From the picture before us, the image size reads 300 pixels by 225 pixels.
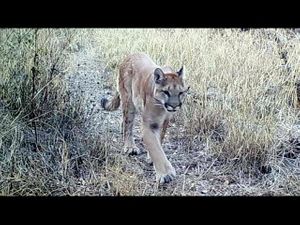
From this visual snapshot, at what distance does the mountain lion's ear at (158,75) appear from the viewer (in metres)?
3.50

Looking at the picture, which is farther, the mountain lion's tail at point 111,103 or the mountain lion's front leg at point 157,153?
the mountain lion's tail at point 111,103

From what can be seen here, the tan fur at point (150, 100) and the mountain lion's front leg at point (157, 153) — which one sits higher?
the tan fur at point (150, 100)

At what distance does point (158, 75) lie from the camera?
3.51 m

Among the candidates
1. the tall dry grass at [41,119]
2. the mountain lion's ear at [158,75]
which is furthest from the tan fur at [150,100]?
the tall dry grass at [41,119]

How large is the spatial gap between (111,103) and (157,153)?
1.32ft

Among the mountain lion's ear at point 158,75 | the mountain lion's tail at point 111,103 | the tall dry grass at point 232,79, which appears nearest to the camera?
the mountain lion's ear at point 158,75

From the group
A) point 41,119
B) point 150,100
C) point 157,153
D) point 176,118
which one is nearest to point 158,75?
point 150,100

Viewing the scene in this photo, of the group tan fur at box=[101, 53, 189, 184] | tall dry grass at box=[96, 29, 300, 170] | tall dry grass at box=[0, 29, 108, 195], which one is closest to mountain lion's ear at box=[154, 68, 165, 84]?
tan fur at box=[101, 53, 189, 184]

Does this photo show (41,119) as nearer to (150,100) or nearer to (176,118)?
(150,100)

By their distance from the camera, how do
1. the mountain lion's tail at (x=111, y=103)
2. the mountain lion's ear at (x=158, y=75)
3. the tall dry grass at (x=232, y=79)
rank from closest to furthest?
the mountain lion's ear at (x=158, y=75) → the tall dry grass at (x=232, y=79) → the mountain lion's tail at (x=111, y=103)

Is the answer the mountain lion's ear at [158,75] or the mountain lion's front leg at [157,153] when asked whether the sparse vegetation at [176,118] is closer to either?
the mountain lion's front leg at [157,153]

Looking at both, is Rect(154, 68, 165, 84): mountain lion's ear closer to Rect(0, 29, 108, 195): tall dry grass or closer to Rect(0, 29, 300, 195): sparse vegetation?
Rect(0, 29, 300, 195): sparse vegetation

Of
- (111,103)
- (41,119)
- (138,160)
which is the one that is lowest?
(138,160)
